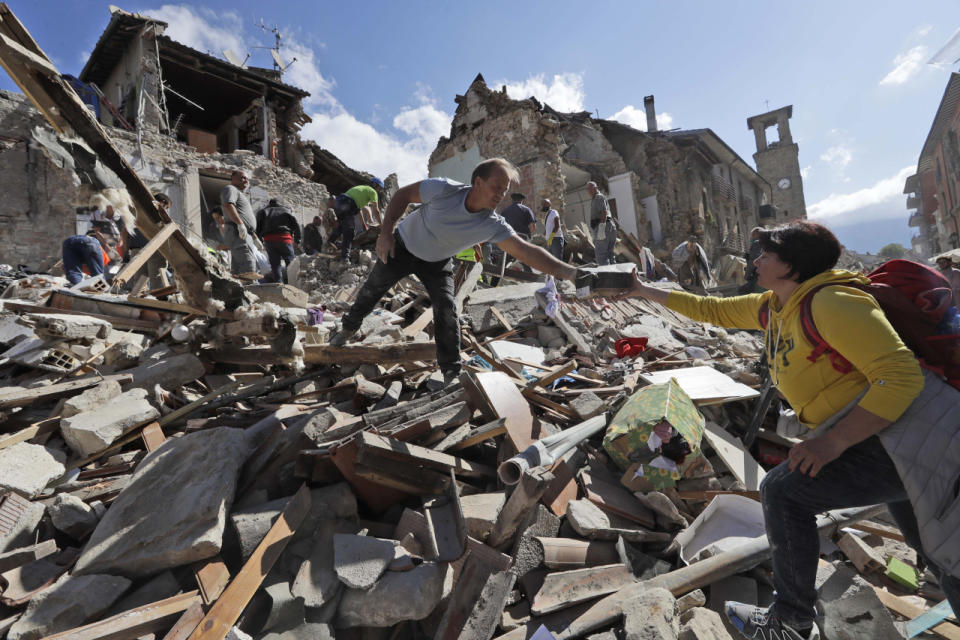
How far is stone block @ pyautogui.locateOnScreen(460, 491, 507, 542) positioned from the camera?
2.27m

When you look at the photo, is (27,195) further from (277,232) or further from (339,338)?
(339,338)

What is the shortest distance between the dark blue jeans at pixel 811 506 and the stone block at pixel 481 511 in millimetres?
1220

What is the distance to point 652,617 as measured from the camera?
72.0 inches

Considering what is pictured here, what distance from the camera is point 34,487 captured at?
2547 mm

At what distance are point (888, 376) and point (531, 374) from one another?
336 centimetres

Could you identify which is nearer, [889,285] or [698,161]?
[889,285]

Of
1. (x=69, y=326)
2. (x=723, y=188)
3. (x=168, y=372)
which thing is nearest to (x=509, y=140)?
(x=168, y=372)

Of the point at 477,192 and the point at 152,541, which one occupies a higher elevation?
the point at 477,192

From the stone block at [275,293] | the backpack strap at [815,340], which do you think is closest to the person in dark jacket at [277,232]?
the stone block at [275,293]

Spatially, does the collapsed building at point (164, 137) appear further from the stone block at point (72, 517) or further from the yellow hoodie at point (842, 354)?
the yellow hoodie at point (842, 354)

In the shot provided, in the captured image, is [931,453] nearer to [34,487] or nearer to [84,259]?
[34,487]

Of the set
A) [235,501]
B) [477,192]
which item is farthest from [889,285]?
[235,501]

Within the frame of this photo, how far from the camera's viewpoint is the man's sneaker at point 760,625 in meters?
1.86

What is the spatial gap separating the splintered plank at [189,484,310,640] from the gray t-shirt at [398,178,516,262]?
74.6 inches
